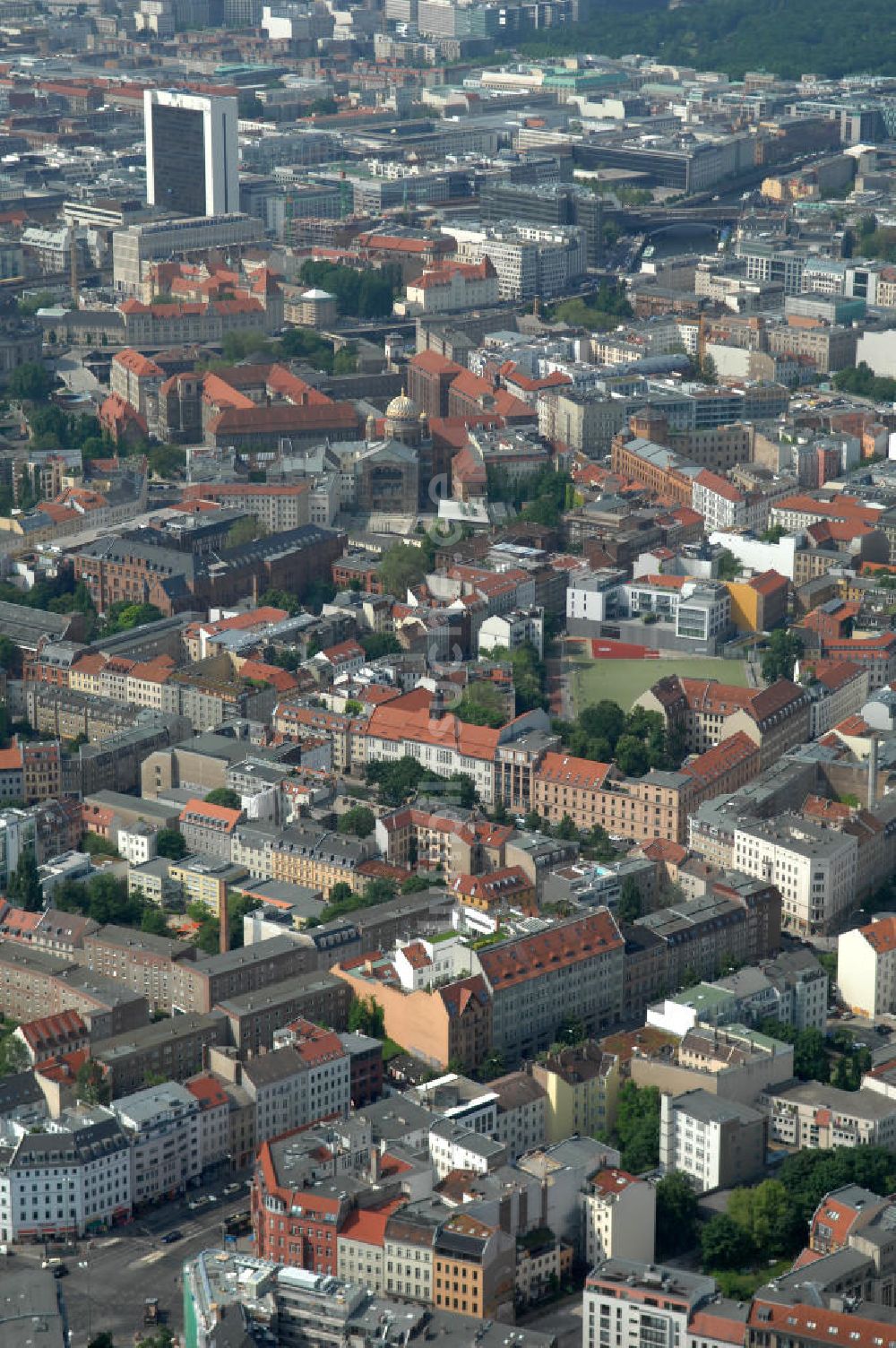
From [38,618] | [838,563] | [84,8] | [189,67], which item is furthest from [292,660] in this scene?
[84,8]

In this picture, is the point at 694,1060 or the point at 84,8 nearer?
the point at 694,1060

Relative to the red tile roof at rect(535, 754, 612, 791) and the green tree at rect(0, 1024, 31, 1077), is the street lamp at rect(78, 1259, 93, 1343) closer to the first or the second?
the green tree at rect(0, 1024, 31, 1077)

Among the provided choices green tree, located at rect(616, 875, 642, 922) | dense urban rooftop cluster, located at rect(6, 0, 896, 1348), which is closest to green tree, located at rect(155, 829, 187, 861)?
dense urban rooftop cluster, located at rect(6, 0, 896, 1348)

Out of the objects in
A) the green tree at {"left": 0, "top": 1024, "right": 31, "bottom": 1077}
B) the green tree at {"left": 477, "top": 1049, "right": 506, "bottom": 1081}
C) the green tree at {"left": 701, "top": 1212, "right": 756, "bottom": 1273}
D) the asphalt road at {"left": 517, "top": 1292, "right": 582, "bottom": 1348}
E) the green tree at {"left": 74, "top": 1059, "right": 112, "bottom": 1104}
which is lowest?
the asphalt road at {"left": 517, "top": 1292, "right": 582, "bottom": 1348}

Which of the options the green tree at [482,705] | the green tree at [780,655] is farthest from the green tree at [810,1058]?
the green tree at [780,655]

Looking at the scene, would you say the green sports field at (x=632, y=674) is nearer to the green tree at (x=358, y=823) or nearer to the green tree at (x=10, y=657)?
the green tree at (x=358, y=823)

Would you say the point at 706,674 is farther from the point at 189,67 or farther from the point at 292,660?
the point at 189,67

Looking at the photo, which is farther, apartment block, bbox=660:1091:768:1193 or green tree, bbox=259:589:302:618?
green tree, bbox=259:589:302:618
